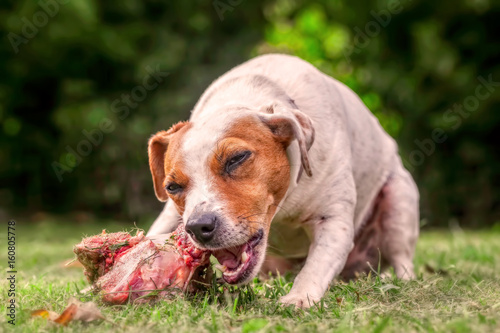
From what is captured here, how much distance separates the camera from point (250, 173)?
9.07 ft

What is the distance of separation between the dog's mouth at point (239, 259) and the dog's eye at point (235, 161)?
0.31 metres

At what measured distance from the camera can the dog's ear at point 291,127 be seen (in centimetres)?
289

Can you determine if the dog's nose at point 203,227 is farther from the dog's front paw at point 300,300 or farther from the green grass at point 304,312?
the dog's front paw at point 300,300

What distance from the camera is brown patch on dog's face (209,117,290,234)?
2658 mm

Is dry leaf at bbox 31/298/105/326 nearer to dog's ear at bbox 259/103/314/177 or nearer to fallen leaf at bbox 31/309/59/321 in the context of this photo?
fallen leaf at bbox 31/309/59/321

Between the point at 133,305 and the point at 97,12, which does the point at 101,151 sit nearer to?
the point at 97,12

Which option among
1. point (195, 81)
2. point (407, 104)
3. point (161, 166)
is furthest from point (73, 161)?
point (161, 166)

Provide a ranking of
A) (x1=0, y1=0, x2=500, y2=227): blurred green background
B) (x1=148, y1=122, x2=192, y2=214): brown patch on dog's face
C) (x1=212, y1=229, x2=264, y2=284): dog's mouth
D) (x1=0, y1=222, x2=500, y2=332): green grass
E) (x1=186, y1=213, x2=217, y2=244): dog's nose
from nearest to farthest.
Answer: (x1=0, y1=222, x2=500, y2=332): green grass → (x1=186, y1=213, x2=217, y2=244): dog's nose → (x1=212, y1=229, x2=264, y2=284): dog's mouth → (x1=148, y1=122, x2=192, y2=214): brown patch on dog's face → (x1=0, y1=0, x2=500, y2=227): blurred green background

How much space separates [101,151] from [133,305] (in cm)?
665

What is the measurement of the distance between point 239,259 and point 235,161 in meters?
0.43

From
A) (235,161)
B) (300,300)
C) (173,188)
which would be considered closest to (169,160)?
(173,188)

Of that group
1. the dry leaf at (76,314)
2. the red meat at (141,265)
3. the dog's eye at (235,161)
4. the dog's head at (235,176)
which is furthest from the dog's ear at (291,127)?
the dry leaf at (76,314)

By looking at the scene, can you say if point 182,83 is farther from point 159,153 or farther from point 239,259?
point 239,259

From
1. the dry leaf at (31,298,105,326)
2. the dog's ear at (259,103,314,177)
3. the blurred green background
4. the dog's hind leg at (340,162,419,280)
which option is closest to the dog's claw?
the dog's ear at (259,103,314,177)
